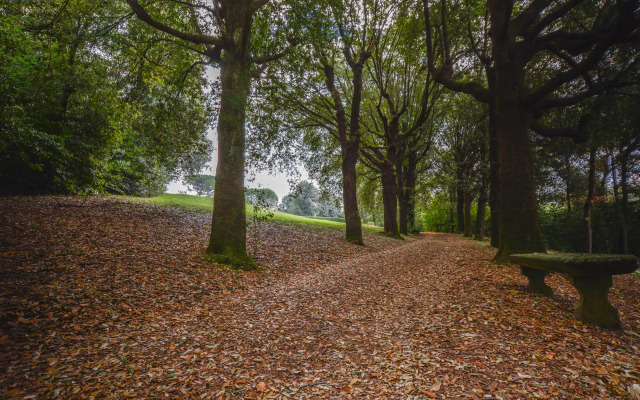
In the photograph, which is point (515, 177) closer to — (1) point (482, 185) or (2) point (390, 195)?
(2) point (390, 195)

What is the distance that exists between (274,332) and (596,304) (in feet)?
16.0

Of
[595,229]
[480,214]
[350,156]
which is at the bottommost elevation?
[595,229]

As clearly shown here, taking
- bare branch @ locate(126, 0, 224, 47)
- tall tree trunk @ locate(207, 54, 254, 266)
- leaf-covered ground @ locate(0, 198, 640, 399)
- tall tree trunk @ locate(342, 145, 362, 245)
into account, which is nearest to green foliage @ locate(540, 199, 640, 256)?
tall tree trunk @ locate(342, 145, 362, 245)

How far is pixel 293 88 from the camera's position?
1188 cm

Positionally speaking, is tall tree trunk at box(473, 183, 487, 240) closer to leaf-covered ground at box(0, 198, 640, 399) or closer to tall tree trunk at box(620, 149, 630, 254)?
tall tree trunk at box(620, 149, 630, 254)

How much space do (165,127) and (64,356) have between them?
32.0ft

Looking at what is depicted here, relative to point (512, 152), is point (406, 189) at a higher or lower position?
higher

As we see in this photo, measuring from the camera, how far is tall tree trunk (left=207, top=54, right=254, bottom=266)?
300 inches

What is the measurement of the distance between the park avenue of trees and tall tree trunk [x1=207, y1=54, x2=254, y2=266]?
4cm

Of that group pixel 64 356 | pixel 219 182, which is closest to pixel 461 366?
pixel 64 356

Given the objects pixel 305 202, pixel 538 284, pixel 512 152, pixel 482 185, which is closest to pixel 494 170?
pixel 482 185

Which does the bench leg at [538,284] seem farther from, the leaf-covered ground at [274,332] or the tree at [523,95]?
the tree at [523,95]

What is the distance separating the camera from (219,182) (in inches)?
303

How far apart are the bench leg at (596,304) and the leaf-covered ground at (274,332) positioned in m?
0.19
